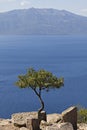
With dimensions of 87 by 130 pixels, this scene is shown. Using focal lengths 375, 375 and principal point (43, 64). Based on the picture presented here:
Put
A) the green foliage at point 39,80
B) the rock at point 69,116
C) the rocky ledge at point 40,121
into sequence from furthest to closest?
the green foliage at point 39,80, the rock at point 69,116, the rocky ledge at point 40,121

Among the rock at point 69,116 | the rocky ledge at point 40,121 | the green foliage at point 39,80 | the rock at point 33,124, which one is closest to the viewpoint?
the rock at point 33,124

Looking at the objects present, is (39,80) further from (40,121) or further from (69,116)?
(69,116)

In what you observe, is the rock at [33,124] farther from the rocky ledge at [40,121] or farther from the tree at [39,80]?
the tree at [39,80]

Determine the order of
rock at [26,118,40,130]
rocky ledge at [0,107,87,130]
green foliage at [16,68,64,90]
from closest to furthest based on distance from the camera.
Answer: rock at [26,118,40,130] < rocky ledge at [0,107,87,130] < green foliage at [16,68,64,90]

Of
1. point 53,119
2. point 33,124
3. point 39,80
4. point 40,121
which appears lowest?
point 33,124

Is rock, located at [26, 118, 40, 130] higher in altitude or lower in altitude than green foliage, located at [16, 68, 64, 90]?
lower

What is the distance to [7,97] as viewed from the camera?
115 meters

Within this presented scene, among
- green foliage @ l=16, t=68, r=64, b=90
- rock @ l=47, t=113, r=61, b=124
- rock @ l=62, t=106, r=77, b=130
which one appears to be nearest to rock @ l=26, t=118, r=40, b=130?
rock @ l=62, t=106, r=77, b=130

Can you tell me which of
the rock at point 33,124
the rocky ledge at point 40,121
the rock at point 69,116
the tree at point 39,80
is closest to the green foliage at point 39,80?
the tree at point 39,80

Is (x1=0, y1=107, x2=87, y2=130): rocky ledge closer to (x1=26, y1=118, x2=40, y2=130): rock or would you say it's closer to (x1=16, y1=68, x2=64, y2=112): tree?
(x1=26, y1=118, x2=40, y2=130): rock

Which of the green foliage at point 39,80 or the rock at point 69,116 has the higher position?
the green foliage at point 39,80

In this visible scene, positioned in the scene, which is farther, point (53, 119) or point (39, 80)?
point (53, 119)

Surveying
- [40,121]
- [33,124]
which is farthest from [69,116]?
[33,124]

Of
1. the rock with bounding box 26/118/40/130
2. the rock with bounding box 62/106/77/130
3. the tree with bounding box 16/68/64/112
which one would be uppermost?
the tree with bounding box 16/68/64/112
